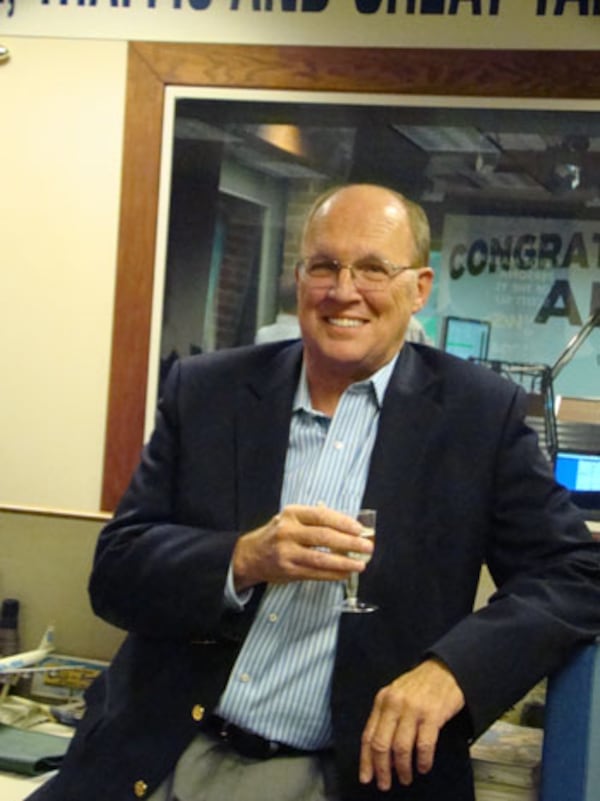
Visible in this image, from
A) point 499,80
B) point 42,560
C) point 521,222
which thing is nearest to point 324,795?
point 42,560

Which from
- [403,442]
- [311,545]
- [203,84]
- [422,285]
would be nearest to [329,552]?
[311,545]

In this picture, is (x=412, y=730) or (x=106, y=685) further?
(x=106, y=685)

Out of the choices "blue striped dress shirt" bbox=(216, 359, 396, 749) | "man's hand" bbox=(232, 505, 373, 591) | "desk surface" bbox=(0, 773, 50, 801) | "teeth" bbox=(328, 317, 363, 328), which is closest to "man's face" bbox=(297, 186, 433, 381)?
"teeth" bbox=(328, 317, 363, 328)

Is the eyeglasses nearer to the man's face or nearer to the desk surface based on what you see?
the man's face

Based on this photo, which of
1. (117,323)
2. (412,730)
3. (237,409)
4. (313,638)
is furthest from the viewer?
(117,323)

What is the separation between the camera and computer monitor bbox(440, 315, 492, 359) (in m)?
3.21

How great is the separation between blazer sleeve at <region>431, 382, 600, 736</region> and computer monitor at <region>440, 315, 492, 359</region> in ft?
3.27

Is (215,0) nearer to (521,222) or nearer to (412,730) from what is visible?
(521,222)

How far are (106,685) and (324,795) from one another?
1.42ft

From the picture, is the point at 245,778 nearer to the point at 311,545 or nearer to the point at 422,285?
the point at 311,545

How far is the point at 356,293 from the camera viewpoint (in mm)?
2186

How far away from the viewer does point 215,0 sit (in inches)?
130

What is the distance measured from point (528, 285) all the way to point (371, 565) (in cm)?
130

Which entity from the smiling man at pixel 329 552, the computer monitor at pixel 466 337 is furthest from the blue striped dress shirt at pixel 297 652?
the computer monitor at pixel 466 337
